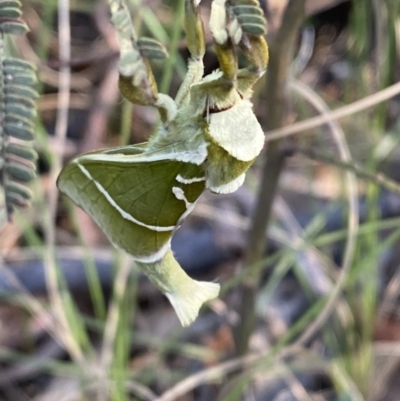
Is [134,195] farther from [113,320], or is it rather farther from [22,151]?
[113,320]

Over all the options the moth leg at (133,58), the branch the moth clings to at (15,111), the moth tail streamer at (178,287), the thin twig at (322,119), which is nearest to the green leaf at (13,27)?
the branch the moth clings to at (15,111)

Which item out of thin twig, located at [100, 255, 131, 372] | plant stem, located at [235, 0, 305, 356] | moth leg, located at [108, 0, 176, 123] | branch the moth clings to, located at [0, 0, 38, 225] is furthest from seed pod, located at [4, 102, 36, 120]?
thin twig, located at [100, 255, 131, 372]

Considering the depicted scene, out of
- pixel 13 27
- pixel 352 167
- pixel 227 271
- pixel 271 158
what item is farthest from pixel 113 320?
pixel 13 27

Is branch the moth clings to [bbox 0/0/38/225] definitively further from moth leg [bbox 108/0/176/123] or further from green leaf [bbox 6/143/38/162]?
moth leg [bbox 108/0/176/123]

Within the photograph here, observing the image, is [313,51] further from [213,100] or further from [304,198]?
[213,100]

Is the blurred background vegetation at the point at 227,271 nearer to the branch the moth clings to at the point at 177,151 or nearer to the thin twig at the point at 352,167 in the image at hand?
the thin twig at the point at 352,167

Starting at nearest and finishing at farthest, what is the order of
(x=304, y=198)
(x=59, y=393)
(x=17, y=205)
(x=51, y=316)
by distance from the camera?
(x=17, y=205), (x=51, y=316), (x=59, y=393), (x=304, y=198)

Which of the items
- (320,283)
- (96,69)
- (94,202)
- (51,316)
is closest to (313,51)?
(96,69)

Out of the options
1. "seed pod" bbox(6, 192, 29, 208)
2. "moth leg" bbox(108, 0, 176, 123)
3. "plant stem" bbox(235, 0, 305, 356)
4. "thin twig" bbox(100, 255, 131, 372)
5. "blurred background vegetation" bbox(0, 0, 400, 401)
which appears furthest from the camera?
"thin twig" bbox(100, 255, 131, 372)
